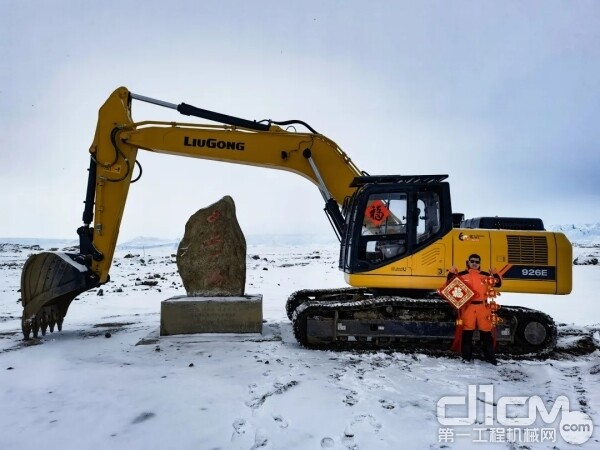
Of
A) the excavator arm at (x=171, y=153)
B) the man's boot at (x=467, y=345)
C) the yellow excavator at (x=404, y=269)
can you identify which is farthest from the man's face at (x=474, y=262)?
the excavator arm at (x=171, y=153)

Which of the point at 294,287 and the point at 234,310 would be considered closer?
the point at 234,310

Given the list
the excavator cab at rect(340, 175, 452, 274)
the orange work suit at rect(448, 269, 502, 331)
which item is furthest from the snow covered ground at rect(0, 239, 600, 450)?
the excavator cab at rect(340, 175, 452, 274)

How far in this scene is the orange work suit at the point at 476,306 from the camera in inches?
242

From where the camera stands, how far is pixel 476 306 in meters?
6.17

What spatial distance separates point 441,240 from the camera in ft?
21.9

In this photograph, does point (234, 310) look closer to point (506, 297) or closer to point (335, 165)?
point (335, 165)

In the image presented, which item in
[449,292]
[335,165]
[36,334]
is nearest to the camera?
[449,292]

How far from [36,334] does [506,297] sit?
40.2 ft

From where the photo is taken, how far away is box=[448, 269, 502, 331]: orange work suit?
6.15 meters

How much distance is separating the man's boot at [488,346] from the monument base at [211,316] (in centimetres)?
351

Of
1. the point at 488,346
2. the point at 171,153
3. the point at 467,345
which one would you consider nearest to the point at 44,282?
the point at 171,153

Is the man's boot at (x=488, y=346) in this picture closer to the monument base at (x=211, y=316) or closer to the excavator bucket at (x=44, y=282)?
the monument base at (x=211, y=316)

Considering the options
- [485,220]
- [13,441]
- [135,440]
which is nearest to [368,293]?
[485,220]

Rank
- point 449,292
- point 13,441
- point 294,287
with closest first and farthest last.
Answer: point 13,441
point 449,292
point 294,287
